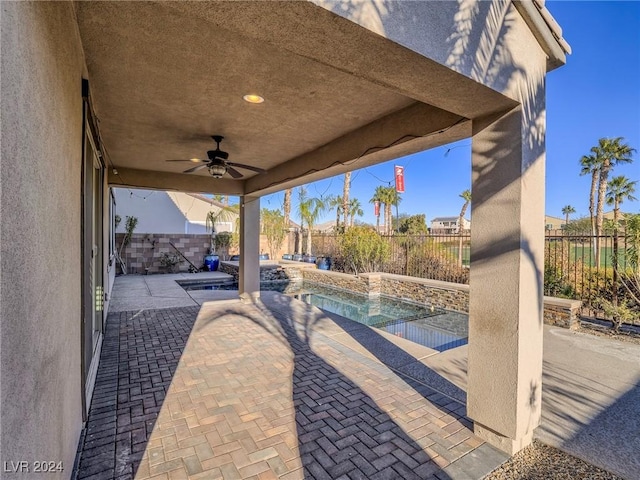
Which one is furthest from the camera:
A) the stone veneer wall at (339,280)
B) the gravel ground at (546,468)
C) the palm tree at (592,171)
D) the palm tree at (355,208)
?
the palm tree at (355,208)

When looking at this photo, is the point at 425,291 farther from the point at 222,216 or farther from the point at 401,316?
the point at 222,216

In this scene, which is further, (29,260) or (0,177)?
(29,260)

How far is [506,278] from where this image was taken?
256 cm

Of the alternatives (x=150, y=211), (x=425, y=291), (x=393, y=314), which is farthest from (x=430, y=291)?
(x=150, y=211)

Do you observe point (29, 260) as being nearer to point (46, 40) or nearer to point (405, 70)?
point (46, 40)

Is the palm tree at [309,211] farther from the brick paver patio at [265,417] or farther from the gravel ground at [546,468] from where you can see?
the gravel ground at [546,468]

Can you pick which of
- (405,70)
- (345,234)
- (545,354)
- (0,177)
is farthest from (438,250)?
→ (0,177)

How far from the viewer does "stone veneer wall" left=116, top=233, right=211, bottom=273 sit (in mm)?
13422

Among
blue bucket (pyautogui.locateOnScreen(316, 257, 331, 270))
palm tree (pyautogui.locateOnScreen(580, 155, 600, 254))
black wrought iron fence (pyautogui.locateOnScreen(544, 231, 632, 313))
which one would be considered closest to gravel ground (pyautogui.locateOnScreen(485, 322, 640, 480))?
black wrought iron fence (pyautogui.locateOnScreen(544, 231, 632, 313))

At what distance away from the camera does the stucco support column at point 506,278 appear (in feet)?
8.23

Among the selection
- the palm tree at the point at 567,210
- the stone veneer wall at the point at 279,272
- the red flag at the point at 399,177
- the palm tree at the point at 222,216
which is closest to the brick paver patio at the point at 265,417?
the stone veneer wall at the point at 279,272

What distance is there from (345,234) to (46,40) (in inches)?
455

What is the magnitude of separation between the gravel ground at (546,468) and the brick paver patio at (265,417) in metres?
0.10

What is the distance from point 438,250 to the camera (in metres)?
9.59
